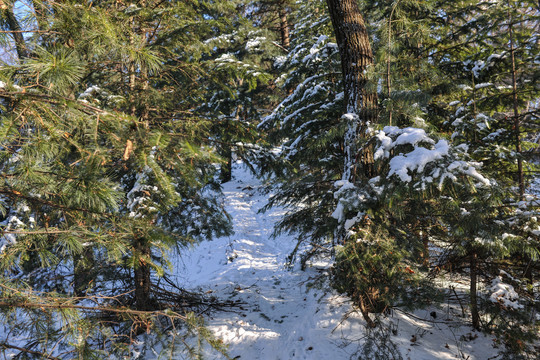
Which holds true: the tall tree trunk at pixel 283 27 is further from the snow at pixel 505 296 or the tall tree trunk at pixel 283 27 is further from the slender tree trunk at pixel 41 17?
the snow at pixel 505 296

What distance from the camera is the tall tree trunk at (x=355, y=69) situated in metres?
4.37

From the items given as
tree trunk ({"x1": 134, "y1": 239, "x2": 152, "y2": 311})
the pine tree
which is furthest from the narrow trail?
the pine tree

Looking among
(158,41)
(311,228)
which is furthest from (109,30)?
(311,228)

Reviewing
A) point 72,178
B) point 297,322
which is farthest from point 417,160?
point 297,322

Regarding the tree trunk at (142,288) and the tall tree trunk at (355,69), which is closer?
the tall tree trunk at (355,69)

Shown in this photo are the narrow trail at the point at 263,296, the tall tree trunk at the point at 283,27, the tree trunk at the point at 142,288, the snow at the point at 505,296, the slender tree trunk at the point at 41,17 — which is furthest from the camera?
the tall tree trunk at the point at 283,27

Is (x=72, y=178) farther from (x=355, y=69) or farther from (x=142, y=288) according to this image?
(x=355, y=69)

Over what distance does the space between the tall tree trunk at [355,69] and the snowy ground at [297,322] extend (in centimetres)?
213

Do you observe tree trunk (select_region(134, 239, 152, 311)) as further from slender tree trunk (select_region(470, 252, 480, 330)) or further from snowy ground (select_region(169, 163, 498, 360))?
slender tree trunk (select_region(470, 252, 480, 330))

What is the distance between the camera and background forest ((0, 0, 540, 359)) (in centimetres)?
281

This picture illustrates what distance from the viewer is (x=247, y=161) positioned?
639 centimetres

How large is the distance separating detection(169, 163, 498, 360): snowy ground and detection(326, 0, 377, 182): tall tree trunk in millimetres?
2130

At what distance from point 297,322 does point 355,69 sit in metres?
4.80

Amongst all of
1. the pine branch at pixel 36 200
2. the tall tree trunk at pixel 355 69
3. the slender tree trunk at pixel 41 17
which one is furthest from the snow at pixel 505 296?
the slender tree trunk at pixel 41 17
